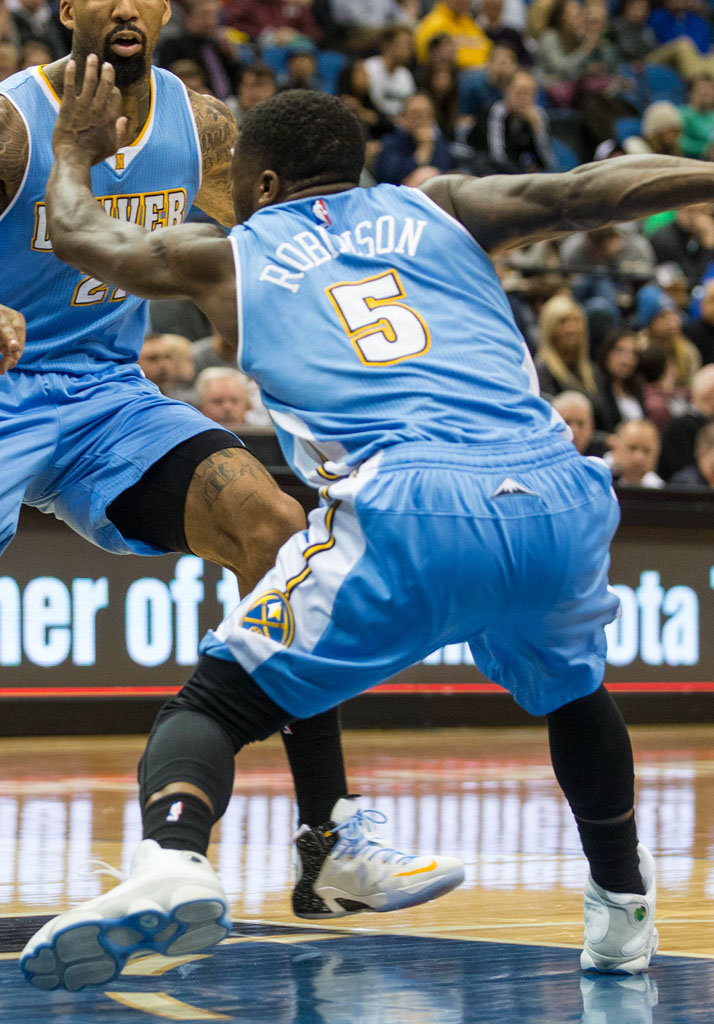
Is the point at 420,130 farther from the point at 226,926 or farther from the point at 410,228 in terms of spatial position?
the point at 226,926

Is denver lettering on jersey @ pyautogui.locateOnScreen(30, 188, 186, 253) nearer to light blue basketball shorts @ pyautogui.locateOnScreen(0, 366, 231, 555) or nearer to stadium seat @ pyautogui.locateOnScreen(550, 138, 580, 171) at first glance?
light blue basketball shorts @ pyautogui.locateOnScreen(0, 366, 231, 555)

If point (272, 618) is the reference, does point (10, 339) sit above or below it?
above

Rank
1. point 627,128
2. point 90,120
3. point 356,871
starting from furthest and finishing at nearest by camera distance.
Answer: point 627,128
point 90,120
point 356,871

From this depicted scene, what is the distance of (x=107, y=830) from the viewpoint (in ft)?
15.0

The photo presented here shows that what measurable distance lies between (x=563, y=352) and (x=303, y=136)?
261 inches

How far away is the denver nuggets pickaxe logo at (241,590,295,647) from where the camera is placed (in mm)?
2555

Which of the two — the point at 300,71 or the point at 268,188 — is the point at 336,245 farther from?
the point at 300,71

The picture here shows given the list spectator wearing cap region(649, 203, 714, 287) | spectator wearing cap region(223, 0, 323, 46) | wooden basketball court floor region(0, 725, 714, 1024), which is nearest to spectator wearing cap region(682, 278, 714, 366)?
spectator wearing cap region(649, 203, 714, 287)

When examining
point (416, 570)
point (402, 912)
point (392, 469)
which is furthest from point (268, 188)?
point (402, 912)

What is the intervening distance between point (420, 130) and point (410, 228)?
8516 mm

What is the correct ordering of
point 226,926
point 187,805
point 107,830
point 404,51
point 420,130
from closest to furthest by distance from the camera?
point 226,926, point 187,805, point 107,830, point 420,130, point 404,51

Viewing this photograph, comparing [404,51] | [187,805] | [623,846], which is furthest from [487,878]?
[404,51]

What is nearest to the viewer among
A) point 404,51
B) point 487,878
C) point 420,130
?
point 487,878

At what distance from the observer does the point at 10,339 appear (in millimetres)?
3369
